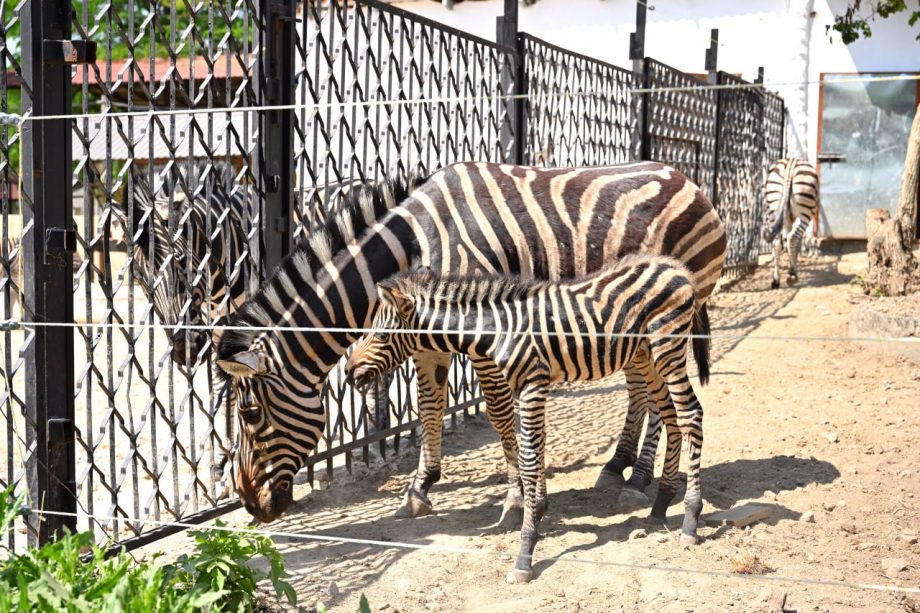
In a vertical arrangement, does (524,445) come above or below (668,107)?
below

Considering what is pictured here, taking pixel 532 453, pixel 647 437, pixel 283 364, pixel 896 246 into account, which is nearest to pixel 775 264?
pixel 896 246

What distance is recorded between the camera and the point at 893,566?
159 inches

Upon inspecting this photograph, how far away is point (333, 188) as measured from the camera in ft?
18.3

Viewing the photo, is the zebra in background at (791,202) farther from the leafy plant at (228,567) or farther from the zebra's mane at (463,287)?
the leafy plant at (228,567)

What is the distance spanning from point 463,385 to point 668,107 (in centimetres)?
493

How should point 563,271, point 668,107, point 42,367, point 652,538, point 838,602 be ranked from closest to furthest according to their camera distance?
point 42,367 < point 838,602 < point 652,538 < point 563,271 < point 668,107

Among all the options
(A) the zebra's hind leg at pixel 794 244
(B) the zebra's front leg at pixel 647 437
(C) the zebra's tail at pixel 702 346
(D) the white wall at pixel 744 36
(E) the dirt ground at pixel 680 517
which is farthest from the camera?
(D) the white wall at pixel 744 36

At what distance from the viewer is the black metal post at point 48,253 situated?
11.1 ft

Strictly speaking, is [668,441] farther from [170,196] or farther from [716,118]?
[716,118]

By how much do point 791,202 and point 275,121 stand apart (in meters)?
9.73

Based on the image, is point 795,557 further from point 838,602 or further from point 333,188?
point 333,188

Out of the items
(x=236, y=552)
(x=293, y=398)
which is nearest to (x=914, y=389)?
(x=293, y=398)

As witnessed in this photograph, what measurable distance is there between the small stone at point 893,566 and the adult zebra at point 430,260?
1594 mm

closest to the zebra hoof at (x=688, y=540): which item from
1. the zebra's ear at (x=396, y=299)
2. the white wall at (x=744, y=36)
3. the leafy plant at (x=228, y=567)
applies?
the zebra's ear at (x=396, y=299)
